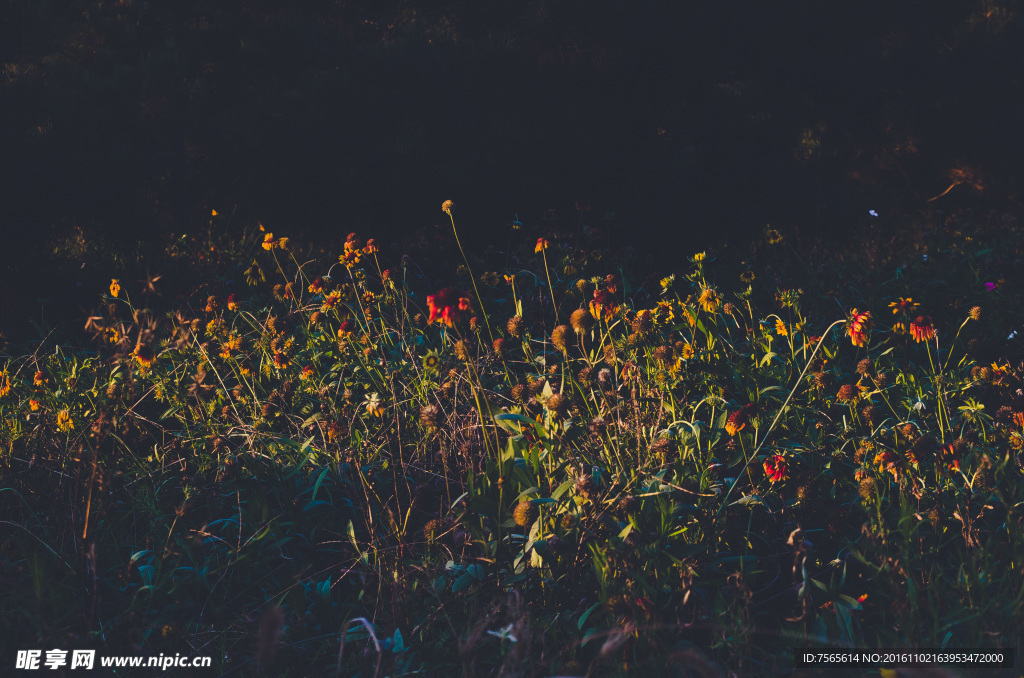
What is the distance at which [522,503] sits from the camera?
6.03ft

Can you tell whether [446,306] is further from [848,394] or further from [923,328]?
[923,328]

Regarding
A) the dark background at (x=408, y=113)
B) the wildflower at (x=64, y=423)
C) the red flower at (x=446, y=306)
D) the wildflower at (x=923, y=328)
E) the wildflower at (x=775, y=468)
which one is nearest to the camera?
the red flower at (x=446, y=306)

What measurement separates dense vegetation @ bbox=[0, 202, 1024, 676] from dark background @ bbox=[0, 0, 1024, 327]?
3.10ft

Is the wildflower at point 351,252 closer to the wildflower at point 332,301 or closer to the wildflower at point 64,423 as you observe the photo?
the wildflower at point 332,301

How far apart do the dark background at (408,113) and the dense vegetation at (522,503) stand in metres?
0.94

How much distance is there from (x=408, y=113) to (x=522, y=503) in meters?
2.69

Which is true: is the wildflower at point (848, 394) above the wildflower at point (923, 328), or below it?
below

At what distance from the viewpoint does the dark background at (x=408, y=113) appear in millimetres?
3578

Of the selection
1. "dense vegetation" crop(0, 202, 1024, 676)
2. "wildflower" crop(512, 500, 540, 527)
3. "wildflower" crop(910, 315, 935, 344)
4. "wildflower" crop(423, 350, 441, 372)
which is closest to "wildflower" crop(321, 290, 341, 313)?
"dense vegetation" crop(0, 202, 1024, 676)

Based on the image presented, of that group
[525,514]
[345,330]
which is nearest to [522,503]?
[525,514]

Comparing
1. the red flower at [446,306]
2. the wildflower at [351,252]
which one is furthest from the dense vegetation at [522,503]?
the wildflower at [351,252]

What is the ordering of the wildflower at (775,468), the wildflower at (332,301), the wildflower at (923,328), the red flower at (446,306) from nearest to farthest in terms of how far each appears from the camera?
the red flower at (446,306), the wildflower at (775,468), the wildflower at (923,328), the wildflower at (332,301)

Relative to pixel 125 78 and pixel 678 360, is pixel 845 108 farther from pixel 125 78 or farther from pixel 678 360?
pixel 125 78

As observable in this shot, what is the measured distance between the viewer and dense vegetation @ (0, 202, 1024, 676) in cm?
161
